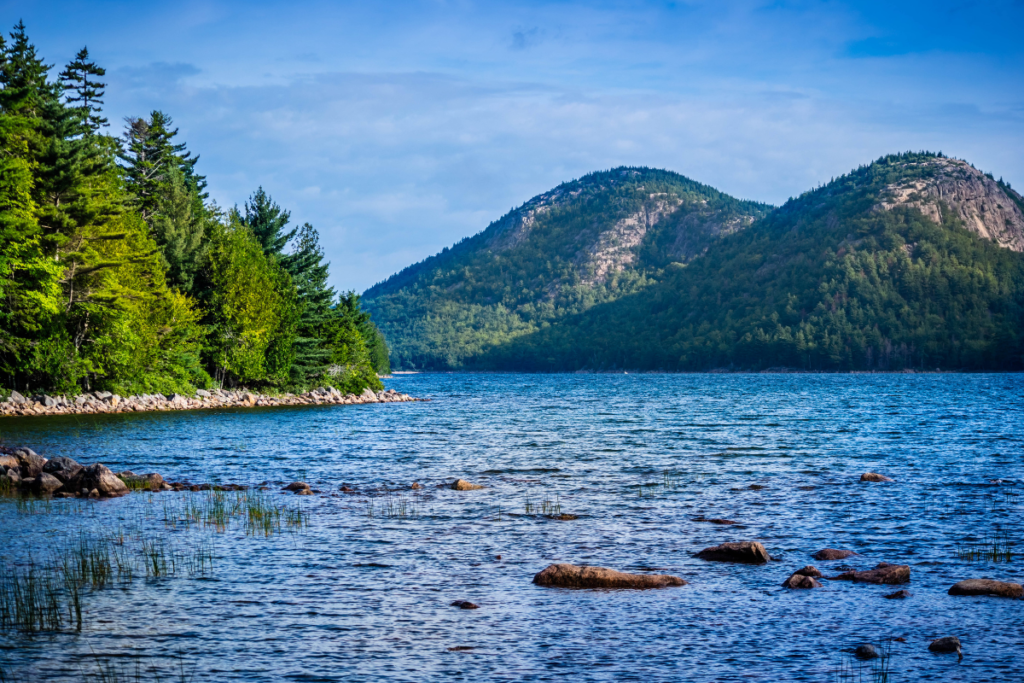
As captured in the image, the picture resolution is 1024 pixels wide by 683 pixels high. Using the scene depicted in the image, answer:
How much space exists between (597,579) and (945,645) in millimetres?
5563

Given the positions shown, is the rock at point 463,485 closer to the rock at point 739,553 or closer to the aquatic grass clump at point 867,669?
the rock at point 739,553

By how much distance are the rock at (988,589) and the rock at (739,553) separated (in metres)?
3.51

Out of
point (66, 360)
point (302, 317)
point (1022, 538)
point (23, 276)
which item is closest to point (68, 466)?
point (1022, 538)

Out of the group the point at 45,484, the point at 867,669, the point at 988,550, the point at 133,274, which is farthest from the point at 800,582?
the point at 133,274

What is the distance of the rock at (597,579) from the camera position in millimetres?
15031

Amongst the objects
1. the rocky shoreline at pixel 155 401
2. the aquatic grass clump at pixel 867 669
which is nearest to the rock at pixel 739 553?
the aquatic grass clump at pixel 867 669

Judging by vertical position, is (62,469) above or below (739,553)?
above

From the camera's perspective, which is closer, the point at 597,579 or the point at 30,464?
the point at 597,579

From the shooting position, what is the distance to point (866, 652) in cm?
1145

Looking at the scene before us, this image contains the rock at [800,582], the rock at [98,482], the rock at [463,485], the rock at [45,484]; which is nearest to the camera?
the rock at [800,582]

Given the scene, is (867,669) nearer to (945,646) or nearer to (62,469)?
(945,646)

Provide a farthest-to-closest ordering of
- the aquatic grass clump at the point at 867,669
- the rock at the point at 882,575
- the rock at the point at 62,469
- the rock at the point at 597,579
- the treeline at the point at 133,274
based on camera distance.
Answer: the treeline at the point at 133,274 → the rock at the point at 62,469 → the rock at the point at 882,575 → the rock at the point at 597,579 → the aquatic grass clump at the point at 867,669

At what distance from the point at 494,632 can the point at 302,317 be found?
79.2 metres

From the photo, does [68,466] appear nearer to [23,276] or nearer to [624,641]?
[624,641]
